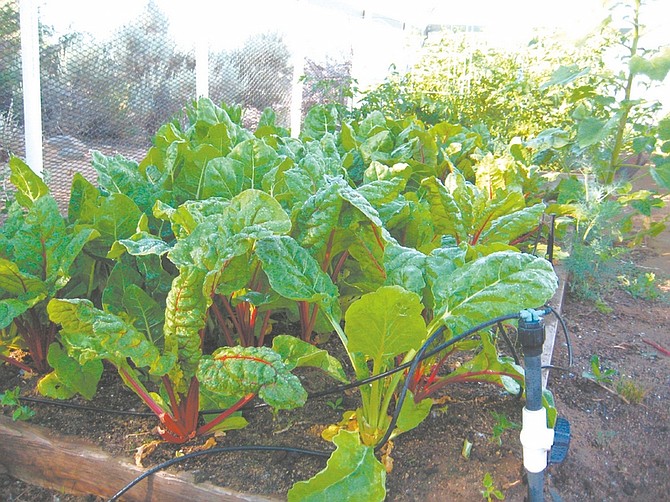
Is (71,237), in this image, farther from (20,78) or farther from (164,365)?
(20,78)

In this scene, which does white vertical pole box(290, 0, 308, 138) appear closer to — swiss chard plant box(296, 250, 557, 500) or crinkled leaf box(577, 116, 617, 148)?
crinkled leaf box(577, 116, 617, 148)

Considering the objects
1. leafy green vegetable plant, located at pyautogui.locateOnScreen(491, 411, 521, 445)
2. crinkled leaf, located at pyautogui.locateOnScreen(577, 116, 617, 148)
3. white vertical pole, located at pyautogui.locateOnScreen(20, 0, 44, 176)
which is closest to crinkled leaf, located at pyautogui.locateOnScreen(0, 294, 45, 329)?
leafy green vegetable plant, located at pyautogui.locateOnScreen(491, 411, 521, 445)

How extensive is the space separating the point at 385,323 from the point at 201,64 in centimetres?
439

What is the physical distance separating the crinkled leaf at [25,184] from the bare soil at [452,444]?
0.54m

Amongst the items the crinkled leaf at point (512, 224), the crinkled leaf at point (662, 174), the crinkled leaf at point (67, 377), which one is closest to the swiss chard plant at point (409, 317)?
the crinkled leaf at point (512, 224)

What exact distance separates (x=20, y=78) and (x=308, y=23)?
167 inches

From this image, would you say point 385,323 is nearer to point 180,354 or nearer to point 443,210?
point 180,354

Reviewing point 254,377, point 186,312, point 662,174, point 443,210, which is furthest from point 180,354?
point 662,174

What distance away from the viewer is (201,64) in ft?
16.7

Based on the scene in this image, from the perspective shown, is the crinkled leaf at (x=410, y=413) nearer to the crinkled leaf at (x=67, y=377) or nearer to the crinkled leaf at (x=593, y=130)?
the crinkled leaf at (x=67, y=377)

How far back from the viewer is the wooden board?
1.38 m

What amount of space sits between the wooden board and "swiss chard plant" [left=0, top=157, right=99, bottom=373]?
0.21 meters

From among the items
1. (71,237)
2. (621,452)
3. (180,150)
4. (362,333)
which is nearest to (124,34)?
(180,150)

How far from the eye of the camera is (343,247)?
1717mm
